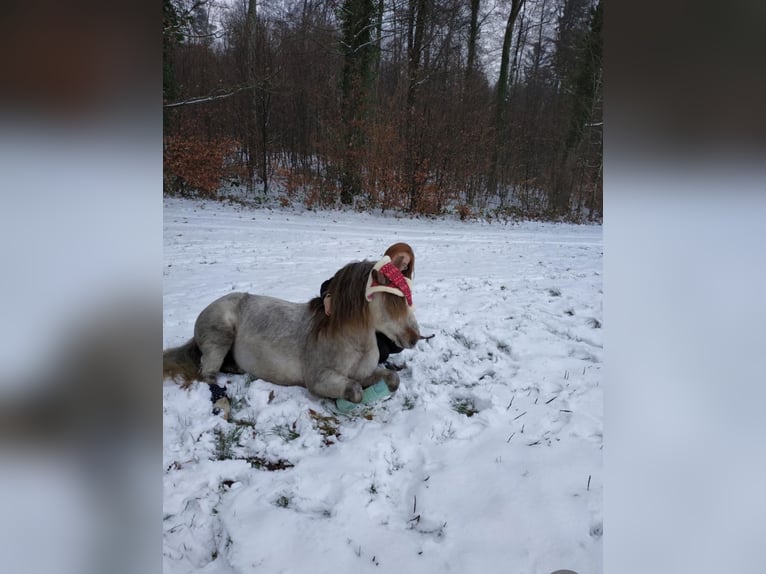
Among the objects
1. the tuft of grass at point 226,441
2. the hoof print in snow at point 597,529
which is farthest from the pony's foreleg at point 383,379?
the hoof print in snow at point 597,529

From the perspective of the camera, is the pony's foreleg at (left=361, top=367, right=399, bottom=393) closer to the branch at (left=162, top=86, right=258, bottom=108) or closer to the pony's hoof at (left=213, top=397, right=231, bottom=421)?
the pony's hoof at (left=213, top=397, right=231, bottom=421)

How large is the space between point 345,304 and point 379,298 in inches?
3.8

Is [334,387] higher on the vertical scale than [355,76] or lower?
lower

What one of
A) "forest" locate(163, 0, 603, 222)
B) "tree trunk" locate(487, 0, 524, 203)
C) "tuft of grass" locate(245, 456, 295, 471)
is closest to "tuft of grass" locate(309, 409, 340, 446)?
"tuft of grass" locate(245, 456, 295, 471)

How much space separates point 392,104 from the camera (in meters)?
1.18

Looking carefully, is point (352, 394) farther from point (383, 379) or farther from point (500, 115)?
point (500, 115)

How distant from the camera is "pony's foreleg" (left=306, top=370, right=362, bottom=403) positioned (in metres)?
1.26

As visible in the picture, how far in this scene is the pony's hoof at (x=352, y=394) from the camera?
1.26 meters

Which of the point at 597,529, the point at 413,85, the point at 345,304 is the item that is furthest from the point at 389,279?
the point at 597,529
